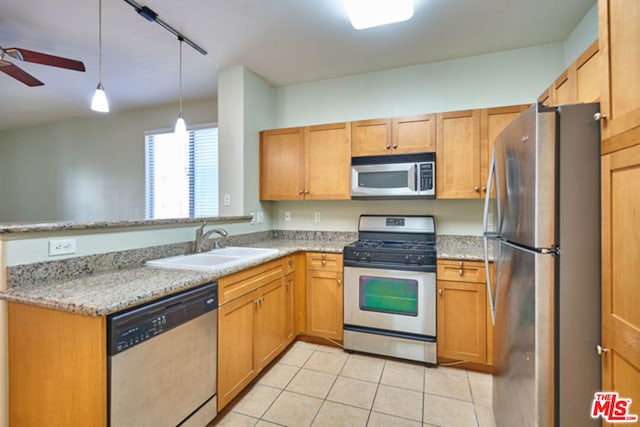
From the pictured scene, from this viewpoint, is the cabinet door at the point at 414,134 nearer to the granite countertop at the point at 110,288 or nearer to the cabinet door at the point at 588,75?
the cabinet door at the point at 588,75

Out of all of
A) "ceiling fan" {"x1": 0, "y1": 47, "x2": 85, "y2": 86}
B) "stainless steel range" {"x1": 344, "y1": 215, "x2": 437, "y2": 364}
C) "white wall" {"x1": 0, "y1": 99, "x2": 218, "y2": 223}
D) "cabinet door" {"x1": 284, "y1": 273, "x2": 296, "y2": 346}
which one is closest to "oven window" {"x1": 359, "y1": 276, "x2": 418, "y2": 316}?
"stainless steel range" {"x1": 344, "y1": 215, "x2": 437, "y2": 364}

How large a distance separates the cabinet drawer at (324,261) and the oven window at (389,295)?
0.26 metres

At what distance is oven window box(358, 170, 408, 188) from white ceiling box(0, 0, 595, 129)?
111 centimetres

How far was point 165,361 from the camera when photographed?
1.40m

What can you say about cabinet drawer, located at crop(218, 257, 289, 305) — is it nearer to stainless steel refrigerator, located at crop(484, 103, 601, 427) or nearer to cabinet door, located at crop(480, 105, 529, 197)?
stainless steel refrigerator, located at crop(484, 103, 601, 427)

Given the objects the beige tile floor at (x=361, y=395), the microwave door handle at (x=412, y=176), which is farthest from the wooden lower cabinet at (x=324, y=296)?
the microwave door handle at (x=412, y=176)

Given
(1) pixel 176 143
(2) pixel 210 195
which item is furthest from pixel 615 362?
(1) pixel 176 143

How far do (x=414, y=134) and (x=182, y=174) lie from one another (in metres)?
3.11

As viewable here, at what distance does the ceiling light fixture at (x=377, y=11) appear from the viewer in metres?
1.86

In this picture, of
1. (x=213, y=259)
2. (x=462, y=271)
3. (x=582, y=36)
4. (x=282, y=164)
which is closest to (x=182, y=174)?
(x=282, y=164)

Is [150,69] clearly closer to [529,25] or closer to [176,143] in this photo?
[176,143]

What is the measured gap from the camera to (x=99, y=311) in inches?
43.8

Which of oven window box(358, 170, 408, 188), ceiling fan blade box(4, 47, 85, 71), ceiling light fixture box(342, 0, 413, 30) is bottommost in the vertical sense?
oven window box(358, 170, 408, 188)

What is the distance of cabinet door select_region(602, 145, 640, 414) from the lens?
2.78 feet
